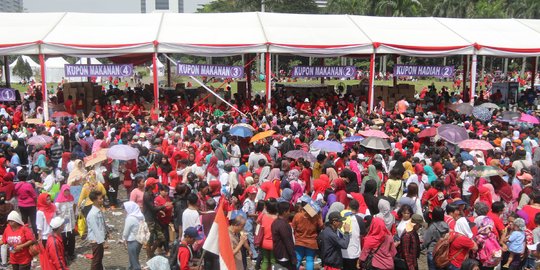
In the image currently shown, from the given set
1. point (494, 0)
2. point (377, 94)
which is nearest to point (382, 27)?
point (377, 94)

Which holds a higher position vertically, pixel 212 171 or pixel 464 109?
pixel 212 171

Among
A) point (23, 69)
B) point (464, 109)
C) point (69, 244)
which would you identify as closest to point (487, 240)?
point (69, 244)

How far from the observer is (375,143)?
10.9 meters

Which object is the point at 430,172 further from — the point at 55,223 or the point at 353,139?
the point at 55,223

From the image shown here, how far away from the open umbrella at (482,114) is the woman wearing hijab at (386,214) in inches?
388

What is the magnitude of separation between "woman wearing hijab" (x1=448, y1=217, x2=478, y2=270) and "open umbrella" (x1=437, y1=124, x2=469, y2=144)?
5186 mm

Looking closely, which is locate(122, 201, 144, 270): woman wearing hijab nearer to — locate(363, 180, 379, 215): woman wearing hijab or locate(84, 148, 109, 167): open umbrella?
locate(84, 148, 109, 167): open umbrella

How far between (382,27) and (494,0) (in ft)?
174

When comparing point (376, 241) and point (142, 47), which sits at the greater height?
point (142, 47)

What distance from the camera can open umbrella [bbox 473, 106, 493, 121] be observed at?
15.9 m

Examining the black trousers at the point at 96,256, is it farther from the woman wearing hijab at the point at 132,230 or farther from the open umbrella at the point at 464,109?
the open umbrella at the point at 464,109

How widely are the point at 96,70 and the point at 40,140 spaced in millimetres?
8212

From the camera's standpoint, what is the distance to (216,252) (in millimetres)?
5938

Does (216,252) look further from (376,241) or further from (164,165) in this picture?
(164,165)
